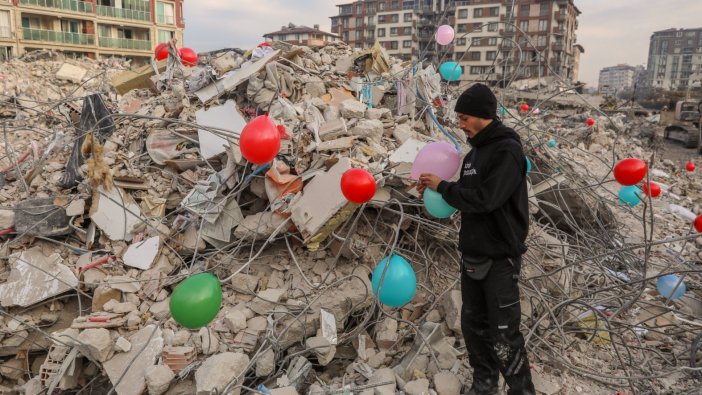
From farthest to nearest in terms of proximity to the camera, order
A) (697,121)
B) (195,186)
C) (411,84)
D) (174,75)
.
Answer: (697,121)
(174,75)
(411,84)
(195,186)

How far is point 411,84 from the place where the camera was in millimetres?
5699

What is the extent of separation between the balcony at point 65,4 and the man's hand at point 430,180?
33.3m

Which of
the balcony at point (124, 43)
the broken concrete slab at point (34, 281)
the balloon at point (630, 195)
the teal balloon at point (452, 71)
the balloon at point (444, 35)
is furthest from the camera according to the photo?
the balcony at point (124, 43)

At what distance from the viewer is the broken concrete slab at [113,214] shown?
4098mm

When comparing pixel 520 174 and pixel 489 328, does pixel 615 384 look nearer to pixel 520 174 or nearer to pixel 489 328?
pixel 489 328

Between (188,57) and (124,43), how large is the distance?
2973 cm

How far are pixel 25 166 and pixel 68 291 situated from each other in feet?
7.74

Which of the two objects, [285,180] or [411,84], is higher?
[411,84]

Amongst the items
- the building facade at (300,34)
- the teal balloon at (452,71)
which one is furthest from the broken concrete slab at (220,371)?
the building facade at (300,34)

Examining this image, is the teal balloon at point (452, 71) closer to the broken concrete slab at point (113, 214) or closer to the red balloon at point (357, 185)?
the red balloon at point (357, 185)

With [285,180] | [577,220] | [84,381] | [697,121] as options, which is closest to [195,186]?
[285,180]

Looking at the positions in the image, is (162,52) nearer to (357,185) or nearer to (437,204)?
(357,185)

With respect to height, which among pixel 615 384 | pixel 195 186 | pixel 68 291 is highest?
pixel 195 186

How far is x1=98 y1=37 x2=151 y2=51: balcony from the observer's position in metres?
30.6
